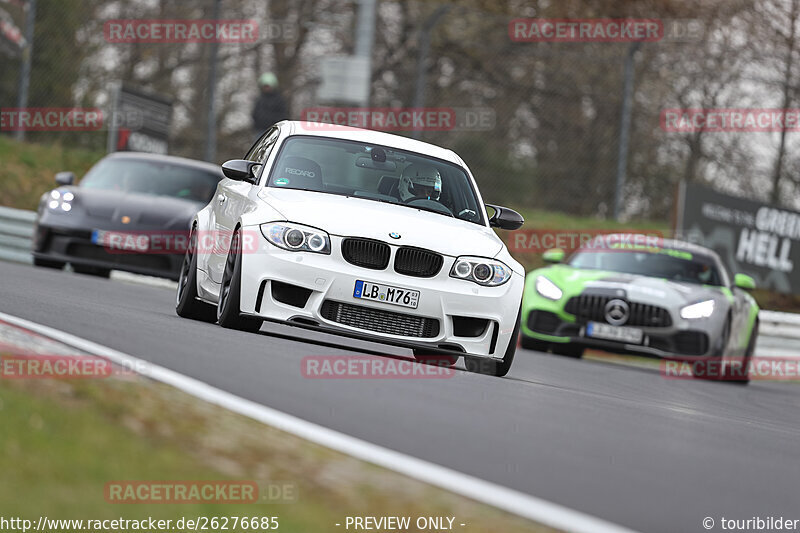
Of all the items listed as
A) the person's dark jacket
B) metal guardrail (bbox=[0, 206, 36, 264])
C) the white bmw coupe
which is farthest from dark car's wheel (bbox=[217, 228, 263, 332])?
the person's dark jacket

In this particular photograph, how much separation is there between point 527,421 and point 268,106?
13.2 meters

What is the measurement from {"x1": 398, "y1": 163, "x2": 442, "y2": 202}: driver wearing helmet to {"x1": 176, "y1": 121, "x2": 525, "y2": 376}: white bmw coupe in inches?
0.4

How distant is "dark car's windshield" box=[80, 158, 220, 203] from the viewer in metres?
15.6

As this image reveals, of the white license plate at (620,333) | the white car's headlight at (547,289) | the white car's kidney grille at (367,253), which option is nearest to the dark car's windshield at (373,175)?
the white car's kidney grille at (367,253)

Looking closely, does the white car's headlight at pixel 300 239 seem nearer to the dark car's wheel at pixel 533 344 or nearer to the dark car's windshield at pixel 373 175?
the dark car's windshield at pixel 373 175

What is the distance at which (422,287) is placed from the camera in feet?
27.6

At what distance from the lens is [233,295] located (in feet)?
28.0

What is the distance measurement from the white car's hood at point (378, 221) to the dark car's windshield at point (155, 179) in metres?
6.69

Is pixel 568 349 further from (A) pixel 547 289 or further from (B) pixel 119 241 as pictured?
(B) pixel 119 241

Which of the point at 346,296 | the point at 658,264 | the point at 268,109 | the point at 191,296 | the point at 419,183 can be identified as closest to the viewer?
the point at 346,296

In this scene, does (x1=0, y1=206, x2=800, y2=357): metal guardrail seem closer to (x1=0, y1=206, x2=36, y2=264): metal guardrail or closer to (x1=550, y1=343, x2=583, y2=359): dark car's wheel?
(x1=0, y1=206, x2=36, y2=264): metal guardrail

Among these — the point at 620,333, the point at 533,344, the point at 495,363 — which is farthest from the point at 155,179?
the point at 495,363

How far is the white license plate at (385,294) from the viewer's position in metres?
8.34

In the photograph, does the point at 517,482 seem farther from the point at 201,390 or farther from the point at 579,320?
the point at 579,320
